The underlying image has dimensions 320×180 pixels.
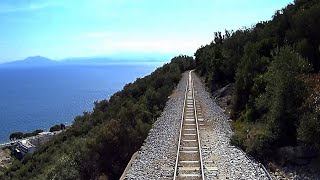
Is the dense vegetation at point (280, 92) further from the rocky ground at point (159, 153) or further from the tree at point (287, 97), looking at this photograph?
the rocky ground at point (159, 153)

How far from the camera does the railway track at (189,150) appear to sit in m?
11.8

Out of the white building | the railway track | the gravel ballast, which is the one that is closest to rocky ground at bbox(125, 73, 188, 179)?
the gravel ballast

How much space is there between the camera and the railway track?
11.8 meters

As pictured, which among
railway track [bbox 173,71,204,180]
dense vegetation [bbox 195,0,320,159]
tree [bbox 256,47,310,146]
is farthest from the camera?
tree [bbox 256,47,310,146]

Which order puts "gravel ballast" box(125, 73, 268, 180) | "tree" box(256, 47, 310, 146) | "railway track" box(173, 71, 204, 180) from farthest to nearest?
"tree" box(256, 47, 310, 146)
"gravel ballast" box(125, 73, 268, 180)
"railway track" box(173, 71, 204, 180)

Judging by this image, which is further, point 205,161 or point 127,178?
point 205,161

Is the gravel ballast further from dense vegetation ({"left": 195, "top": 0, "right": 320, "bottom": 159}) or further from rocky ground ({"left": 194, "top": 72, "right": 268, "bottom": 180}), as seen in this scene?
dense vegetation ({"left": 195, "top": 0, "right": 320, "bottom": 159})

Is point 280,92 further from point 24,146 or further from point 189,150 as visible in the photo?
point 24,146

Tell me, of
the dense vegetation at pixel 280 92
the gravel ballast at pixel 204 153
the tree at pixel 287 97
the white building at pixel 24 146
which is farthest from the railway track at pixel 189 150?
the white building at pixel 24 146

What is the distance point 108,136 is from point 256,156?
610 centimetres

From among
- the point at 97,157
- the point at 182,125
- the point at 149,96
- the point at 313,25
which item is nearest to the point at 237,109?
the point at 182,125

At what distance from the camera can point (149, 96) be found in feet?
98.9

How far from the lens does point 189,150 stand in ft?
49.0

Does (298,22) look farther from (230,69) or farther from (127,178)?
(127,178)
